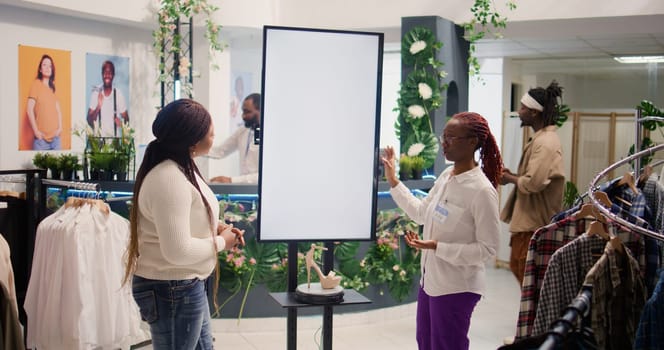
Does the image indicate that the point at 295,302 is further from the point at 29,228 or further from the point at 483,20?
the point at 483,20

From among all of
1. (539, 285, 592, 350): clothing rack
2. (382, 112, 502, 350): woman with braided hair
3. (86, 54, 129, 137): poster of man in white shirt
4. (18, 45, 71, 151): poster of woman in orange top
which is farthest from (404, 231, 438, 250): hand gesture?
(86, 54, 129, 137): poster of man in white shirt

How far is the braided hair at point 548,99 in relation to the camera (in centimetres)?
530

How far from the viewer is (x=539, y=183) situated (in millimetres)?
5199

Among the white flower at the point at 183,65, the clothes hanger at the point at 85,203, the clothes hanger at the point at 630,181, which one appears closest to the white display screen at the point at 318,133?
the clothes hanger at the point at 630,181

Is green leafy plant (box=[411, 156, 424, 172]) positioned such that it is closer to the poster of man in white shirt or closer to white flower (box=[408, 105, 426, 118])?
white flower (box=[408, 105, 426, 118])

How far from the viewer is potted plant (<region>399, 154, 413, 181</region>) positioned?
246 inches

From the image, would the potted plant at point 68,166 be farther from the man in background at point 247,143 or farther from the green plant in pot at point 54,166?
the man in background at point 247,143

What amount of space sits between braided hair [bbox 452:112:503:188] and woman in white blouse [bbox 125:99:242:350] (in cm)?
111

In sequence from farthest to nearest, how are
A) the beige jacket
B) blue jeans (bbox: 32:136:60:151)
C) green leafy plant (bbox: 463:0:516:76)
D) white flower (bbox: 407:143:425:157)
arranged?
blue jeans (bbox: 32:136:60:151)
green leafy plant (bbox: 463:0:516:76)
white flower (bbox: 407:143:425:157)
the beige jacket

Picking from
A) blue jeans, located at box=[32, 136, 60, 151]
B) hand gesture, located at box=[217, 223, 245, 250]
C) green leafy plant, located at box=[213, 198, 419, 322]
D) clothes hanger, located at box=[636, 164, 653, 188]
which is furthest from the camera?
blue jeans, located at box=[32, 136, 60, 151]

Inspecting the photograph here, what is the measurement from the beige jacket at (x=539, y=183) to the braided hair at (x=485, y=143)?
194 cm

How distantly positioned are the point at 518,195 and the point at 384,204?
3.62 ft

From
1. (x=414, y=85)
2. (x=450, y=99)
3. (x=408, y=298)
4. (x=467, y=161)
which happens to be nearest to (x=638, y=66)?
(x=450, y=99)

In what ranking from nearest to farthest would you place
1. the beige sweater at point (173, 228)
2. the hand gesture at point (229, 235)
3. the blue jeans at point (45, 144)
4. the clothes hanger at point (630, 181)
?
the beige sweater at point (173, 228) → the clothes hanger at point (630, 181) → the hand gesture at point (229, 235) → the blue jeans at point (45, 144)
